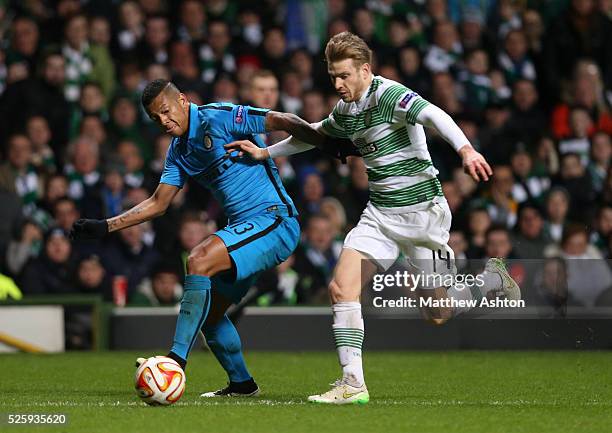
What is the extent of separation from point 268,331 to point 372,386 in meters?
3.91

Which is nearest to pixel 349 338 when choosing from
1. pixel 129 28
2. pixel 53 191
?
pixel 53 191

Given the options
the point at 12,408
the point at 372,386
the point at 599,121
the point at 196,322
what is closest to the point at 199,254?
the point at 196,322

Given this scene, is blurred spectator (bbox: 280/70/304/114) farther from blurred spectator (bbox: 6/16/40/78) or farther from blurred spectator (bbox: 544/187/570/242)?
blurred spectator (bbox: 544/187/570/242)

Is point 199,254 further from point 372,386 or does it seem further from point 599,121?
point 599,121

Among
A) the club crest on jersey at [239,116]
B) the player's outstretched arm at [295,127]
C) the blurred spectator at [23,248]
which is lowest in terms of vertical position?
the blurred spectator at [23,248]

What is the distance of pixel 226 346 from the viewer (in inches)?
331

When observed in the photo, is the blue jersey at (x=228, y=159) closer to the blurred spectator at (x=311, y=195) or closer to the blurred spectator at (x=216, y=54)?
the blurred spectator at (x=311, y=195)

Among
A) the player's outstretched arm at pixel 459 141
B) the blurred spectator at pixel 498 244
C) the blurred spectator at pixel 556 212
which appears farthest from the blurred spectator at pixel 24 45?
the player's outstretched arm at pixel 459 141

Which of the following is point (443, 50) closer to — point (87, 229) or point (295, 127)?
point (295, 127)

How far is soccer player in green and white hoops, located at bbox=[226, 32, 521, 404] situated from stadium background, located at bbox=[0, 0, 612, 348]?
3662 millimetres

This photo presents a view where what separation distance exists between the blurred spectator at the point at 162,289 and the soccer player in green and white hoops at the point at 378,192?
16.7 ft

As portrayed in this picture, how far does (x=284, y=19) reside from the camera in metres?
16.7

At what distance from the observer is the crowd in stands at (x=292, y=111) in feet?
44.4

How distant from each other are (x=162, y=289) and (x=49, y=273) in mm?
1187
